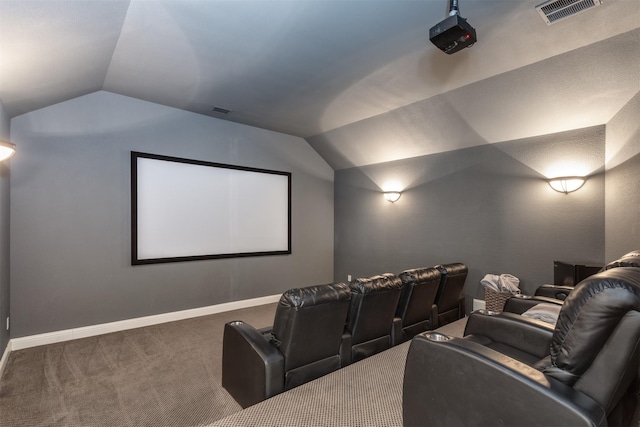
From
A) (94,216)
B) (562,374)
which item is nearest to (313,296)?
(562,374)

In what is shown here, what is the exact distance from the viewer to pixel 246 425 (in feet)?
5.73

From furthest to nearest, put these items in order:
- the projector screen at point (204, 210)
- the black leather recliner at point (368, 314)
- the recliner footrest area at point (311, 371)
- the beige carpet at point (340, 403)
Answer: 1. the projector screen at point (204, 210)
2. the black leather recliner at point (368, 314)
3. the recliner footrest area at point (311, 371)
4. the beige carpet at point (340, 403)

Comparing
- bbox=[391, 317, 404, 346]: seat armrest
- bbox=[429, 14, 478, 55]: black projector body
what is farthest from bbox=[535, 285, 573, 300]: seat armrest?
bbox=[429, 14, 478, 55]: black projector body

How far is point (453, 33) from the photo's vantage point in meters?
2.02

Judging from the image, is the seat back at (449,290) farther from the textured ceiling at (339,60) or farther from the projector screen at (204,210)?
the projector screen at (204,210)

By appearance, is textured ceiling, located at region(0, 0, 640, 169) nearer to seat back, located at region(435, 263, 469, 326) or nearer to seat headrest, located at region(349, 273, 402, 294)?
seat back, located at region(435, 263, 469, 326)

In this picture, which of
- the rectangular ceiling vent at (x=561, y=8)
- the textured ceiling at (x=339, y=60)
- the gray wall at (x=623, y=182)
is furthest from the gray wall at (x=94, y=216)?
the gray wall at (x=623, y=182)

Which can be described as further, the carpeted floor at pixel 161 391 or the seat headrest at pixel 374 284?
the seat headrest at pixel 374 284

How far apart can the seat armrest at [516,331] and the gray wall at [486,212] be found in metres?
1.87

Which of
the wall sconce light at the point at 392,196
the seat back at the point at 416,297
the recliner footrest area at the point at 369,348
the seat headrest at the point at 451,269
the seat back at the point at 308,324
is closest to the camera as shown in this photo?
the seat back at the point at 308,324

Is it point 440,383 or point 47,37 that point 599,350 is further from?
point 47,37

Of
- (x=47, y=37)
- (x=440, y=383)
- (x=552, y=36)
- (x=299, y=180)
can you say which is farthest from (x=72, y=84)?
(x=552, y=36)

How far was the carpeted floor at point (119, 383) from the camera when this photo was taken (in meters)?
2.28

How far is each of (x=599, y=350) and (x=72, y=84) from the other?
4680mm
